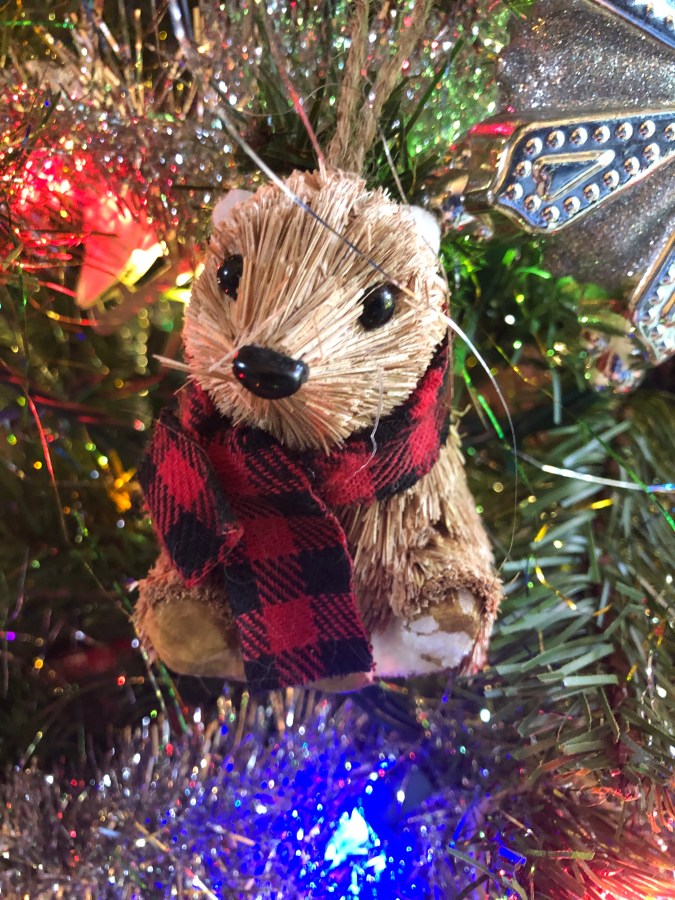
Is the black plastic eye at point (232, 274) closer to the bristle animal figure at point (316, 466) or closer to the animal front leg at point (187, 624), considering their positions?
the bristle animal figure at point (316, 466)

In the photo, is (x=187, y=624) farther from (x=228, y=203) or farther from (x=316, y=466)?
(x=228, y=203)

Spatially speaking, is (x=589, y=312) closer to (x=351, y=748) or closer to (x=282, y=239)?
(x=282, y=239)

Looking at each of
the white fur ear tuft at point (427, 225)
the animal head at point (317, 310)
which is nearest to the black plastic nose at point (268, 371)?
the animal head at point (317, 310)

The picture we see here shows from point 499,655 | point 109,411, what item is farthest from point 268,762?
point 109,411

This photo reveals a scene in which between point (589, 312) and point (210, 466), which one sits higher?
point (589, 312)

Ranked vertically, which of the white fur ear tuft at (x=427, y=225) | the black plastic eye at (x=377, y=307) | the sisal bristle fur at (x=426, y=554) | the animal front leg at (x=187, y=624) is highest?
the white fur ear tuft at (x=427, y=225)

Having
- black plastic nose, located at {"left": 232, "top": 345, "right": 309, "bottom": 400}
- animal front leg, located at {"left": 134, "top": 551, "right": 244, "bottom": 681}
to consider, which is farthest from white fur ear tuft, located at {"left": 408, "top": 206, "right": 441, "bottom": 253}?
animal front leg, located at {"left": 134, "top": 551, "right": 244, "bottom": 681}

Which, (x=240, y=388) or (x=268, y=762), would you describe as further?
(x=268, y=762)
